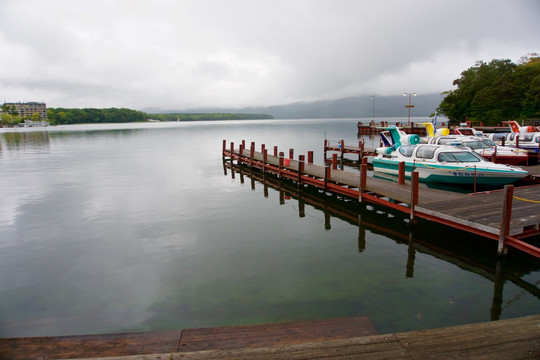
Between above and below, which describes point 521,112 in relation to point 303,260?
above

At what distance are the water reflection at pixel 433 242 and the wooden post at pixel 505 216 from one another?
61 cm

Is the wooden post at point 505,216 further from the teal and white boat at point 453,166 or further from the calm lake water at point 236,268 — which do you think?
the teal and white boat at point 453,166

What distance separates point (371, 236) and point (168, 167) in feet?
70.7

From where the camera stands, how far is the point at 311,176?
20438mm

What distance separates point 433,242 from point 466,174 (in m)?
6.71

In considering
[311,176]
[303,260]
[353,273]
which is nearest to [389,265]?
[353,273]

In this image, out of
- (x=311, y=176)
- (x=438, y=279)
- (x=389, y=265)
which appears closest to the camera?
(x=438, y=279)

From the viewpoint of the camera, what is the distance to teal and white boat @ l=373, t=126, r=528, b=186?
15719 millimetres

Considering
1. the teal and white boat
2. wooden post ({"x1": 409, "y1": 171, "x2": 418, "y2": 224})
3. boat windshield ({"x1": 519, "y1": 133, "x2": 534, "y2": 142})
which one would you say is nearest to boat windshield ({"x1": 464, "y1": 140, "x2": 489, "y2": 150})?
the teal and white boat

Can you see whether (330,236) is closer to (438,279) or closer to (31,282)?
(438,279)

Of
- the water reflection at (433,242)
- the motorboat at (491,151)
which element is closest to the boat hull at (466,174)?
the water reflection at (433,242)

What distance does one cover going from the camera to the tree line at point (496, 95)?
5839cm

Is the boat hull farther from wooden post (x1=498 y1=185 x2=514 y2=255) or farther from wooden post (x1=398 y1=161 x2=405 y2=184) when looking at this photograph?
wooden post (x1=498 y1=185 x2=514 y2=255)

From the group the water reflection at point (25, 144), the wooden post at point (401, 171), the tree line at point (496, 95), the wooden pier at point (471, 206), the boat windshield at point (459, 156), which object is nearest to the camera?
the wooden pier at point (471, 206)
